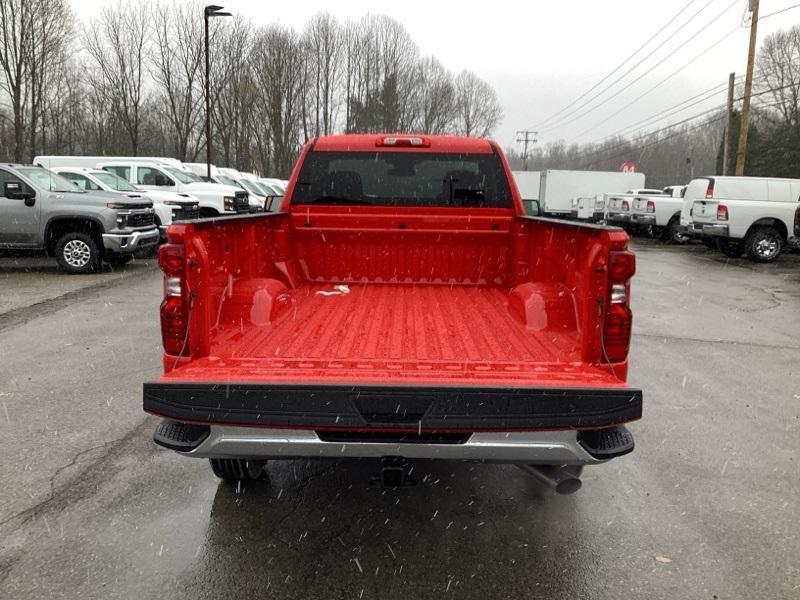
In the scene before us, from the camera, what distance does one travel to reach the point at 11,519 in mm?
3303

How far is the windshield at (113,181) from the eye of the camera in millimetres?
16334

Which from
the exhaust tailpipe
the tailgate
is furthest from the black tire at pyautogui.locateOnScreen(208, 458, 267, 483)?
the tailgate

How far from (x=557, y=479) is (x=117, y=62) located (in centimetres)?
4793

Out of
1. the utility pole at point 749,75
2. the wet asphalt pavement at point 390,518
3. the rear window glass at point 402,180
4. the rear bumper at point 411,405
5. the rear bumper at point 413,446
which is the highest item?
the utility pole at point 749,75

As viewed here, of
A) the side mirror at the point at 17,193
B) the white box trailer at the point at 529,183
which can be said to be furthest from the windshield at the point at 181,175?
the white box trailer at the point at 529,183

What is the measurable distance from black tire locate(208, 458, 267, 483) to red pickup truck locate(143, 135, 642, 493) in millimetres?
15

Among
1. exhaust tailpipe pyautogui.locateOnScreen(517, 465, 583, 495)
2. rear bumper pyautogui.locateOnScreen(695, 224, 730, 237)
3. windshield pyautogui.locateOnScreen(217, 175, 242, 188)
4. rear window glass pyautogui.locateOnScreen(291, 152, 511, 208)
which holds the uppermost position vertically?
windshield pyautogui.locateOnScreen(217, 175, 242, 188)

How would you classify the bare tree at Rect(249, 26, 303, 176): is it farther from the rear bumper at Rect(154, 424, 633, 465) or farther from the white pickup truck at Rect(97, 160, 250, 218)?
the rear bumper at Rect(154, 424, 633, 465)

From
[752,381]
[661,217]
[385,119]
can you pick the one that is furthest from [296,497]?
[385,119]

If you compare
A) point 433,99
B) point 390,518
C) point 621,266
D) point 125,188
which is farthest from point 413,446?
point 433,99

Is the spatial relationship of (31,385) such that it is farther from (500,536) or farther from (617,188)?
(617,188)

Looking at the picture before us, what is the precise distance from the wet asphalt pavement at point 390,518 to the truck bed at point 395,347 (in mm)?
906

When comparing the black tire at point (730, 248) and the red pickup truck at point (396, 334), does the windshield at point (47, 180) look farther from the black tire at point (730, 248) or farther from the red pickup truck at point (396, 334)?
the black tire at point (730, 248)

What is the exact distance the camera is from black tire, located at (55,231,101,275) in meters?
12.2
